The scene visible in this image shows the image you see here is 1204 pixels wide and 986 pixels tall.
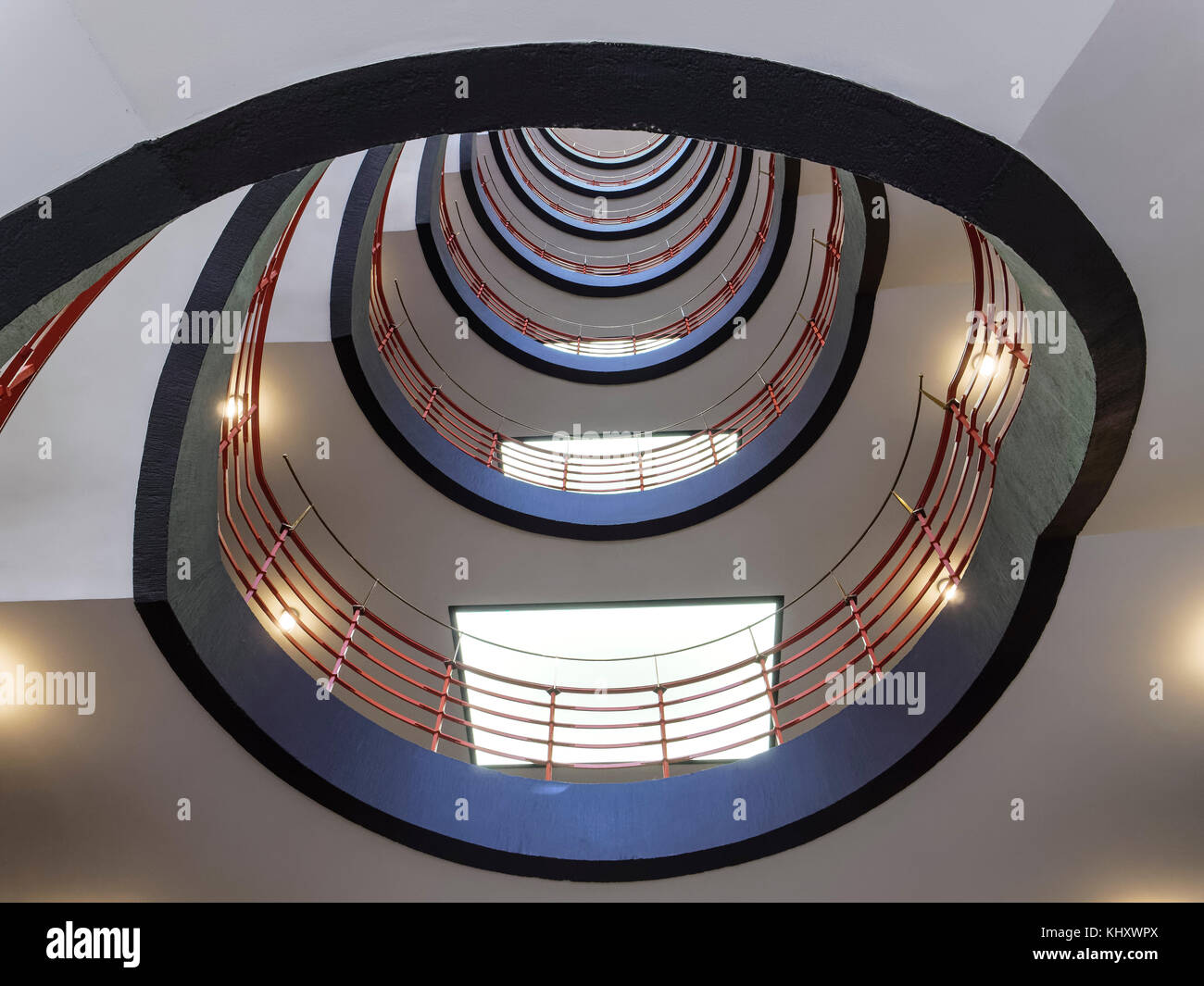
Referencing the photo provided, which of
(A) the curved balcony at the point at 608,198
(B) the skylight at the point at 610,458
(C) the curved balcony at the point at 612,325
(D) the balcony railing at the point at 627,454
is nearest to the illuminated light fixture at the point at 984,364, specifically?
(D) the balcony railing at the point at 627,454

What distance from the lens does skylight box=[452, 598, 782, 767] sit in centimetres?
830

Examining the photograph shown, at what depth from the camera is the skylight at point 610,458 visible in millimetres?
9477

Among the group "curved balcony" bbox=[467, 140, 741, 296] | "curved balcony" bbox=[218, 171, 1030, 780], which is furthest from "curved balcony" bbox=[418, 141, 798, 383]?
"curved balcony" bbox=[218, 171, 1030, 780]

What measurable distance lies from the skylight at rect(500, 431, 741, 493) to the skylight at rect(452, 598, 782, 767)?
1601mm

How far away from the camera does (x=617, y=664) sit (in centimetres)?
888

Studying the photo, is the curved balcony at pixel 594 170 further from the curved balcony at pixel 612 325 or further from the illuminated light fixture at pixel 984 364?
the illuminated light fixture at pixel 984 364

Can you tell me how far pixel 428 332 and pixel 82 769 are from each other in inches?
259

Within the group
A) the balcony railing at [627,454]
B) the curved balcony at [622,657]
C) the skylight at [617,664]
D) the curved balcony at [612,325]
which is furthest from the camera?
the curved balcony at [612,325]

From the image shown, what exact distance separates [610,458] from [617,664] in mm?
2417

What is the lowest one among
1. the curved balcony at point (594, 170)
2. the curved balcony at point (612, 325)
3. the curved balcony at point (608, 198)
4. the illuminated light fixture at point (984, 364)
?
the illuminated light fixture at point (984, 364)

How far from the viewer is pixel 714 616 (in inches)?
332

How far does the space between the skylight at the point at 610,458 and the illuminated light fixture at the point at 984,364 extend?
339 centimetres

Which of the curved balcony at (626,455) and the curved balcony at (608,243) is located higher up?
the curved balcony at (608,243)
